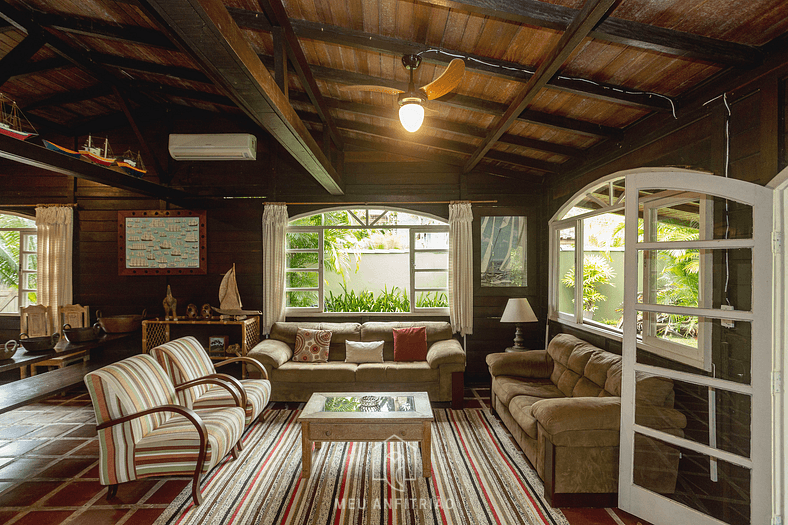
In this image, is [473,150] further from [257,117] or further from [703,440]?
[703,440]

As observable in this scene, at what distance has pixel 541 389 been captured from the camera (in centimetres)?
378

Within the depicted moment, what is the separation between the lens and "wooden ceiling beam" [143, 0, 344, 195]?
1595 mm

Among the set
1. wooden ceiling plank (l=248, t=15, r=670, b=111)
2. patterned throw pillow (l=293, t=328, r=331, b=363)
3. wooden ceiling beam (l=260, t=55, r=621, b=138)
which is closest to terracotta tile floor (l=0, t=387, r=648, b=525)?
patterned throw pillow (l=293, t=328, r=331, b=363)

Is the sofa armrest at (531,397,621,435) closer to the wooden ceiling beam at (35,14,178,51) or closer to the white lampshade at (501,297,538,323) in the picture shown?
the white lampshade at (501,297,538,323)

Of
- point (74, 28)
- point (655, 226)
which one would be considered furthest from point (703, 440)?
point (74, 28)

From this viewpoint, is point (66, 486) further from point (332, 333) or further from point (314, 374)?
point (332, 333)

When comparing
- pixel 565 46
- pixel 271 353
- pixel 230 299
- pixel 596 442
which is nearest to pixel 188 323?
pixel 230 299

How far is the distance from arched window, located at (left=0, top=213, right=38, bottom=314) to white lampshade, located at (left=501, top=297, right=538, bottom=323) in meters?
6.54

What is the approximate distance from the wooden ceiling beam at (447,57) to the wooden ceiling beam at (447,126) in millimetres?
1236

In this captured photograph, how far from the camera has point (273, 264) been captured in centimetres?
542

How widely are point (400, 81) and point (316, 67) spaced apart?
2.38 feet

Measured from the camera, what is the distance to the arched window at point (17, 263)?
574 centimetres

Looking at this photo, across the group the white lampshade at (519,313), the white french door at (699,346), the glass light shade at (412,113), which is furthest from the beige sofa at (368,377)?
the glass light shade at (412,113)

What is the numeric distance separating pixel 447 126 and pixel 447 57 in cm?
139
